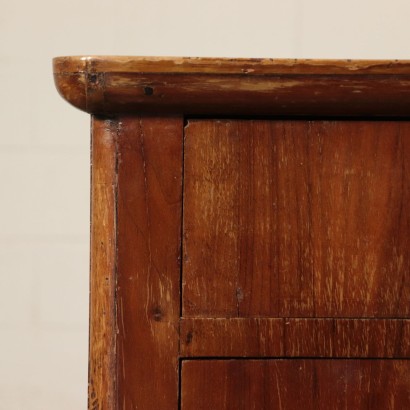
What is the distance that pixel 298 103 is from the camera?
0.60m

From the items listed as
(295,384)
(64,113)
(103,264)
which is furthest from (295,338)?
(64,113)

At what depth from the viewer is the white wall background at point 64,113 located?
1390mm

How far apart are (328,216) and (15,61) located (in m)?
0.95

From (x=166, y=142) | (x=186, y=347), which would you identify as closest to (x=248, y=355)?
(x=186, y=347)

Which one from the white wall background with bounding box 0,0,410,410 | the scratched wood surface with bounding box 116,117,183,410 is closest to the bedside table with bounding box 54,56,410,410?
the scratched wood surface with bounding box 116,117,183,410

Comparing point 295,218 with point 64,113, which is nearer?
point 295,218

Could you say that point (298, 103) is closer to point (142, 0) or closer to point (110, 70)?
point (110, 70)

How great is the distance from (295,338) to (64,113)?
0.90m

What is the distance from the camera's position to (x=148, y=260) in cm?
63

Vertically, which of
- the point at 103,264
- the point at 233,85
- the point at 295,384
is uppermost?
the point at 233,85

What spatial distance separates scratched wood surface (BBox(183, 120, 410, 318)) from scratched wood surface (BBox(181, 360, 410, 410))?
0.15 ft

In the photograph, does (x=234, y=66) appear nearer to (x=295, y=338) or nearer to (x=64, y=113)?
(x=295, y=338)

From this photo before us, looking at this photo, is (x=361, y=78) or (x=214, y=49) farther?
(x=214, y=49)

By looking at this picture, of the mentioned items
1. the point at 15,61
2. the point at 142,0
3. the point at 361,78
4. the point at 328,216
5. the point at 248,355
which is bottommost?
the point at 248,355
